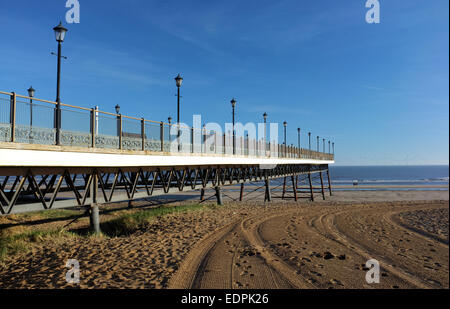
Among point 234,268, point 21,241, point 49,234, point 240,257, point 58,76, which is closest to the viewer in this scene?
point 234,268

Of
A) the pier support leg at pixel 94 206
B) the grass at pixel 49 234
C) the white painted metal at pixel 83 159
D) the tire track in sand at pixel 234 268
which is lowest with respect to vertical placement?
the grass at pixel 49 234

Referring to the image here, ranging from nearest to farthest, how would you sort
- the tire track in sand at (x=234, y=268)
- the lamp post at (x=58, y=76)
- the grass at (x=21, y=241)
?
the tire track in sand at (x=234, y=268) → the lamp post at (x=58, y=76) → the grass at (x=21, y=241)

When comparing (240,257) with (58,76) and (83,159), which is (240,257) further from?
(58,76)

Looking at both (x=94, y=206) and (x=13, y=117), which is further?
(x=94, y=206)

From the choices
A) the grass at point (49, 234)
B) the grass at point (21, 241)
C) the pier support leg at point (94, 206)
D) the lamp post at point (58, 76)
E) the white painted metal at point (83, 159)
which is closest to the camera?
the white painted metal at point (83, 159)

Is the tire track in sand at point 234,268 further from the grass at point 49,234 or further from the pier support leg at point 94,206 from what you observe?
the pier support leg at point 94,206

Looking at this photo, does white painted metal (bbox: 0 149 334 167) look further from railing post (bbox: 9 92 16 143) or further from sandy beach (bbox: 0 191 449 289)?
sandy beach (bbox: 0 191 449 289)

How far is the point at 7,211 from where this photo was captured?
9.26m

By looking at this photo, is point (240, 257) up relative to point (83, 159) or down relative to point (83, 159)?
down

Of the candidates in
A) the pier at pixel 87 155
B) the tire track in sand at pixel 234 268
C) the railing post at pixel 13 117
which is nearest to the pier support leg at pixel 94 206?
the pier at pixel 87 155

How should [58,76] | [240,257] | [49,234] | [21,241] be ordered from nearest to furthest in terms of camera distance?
[240,257], [58,76], [21,241], [49,234]

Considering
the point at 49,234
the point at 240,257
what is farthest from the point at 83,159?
the point at 240,257
